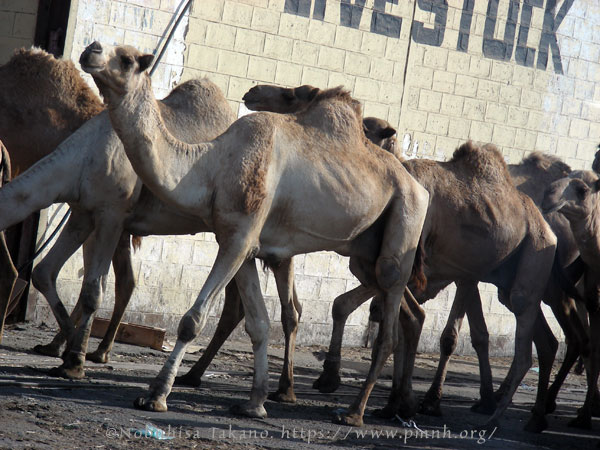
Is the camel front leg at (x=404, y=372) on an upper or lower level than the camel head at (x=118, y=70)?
lower

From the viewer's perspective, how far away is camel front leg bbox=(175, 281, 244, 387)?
8.05 metres

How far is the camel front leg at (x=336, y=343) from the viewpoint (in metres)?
8.65

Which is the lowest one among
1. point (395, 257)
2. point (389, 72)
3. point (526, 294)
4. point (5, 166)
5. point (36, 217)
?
point (36, 217)

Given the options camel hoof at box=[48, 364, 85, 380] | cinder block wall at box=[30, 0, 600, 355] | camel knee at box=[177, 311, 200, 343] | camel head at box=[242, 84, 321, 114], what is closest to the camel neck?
camel knee at box=[177, 311, 200, 343]

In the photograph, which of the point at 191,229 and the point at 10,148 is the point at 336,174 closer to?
the point at 191,229

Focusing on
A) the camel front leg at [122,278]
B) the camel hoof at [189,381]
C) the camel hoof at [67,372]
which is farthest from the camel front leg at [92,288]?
the camel front leg at [122,278]

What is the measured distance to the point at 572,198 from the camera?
26.4 feet

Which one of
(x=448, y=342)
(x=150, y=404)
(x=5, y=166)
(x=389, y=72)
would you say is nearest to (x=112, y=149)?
(x=5, y=166)

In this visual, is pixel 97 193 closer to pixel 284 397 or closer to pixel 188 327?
pixel 188 327

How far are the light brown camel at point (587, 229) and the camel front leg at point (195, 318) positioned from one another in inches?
111

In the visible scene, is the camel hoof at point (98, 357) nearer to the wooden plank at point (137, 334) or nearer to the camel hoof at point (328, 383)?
the wooden plank at point (137, 334)

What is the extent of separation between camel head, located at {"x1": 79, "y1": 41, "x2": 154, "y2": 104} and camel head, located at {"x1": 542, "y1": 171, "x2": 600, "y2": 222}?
3.59m

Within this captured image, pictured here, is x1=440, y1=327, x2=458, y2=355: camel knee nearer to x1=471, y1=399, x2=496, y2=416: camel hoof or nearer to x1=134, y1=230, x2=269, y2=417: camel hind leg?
x1=471, y1=399, x2=496, y2=416: camel hoof

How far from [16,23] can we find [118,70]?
543 cm
